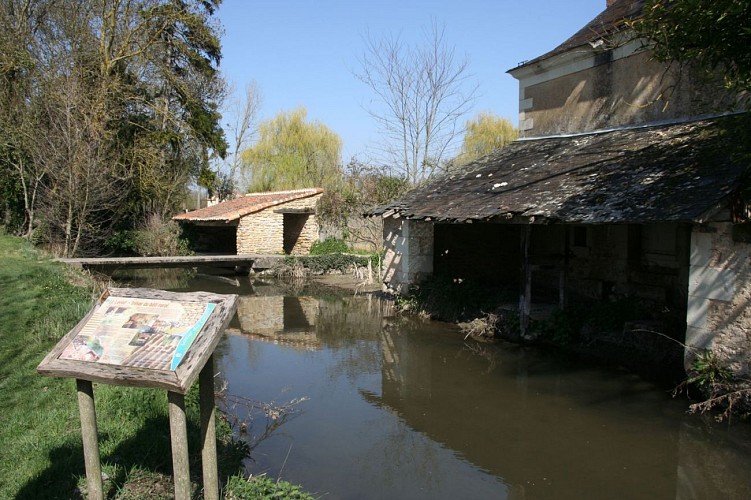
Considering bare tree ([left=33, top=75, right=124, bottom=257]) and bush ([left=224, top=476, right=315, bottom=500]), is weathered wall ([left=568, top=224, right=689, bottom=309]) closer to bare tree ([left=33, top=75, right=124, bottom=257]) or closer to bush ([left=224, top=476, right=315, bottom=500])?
bush ([left=224, top=476, right=315, bottom=500])

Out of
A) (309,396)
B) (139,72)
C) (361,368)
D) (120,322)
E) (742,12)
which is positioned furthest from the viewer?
(139,72)

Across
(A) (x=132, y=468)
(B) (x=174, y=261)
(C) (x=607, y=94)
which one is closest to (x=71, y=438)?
(A) (x=132, y=468)

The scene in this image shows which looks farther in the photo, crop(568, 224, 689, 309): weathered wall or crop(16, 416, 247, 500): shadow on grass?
crop(568, 224, 689, 309): weathered wall

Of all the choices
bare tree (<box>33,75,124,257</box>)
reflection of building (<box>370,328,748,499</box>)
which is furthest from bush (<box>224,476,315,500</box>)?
bare tree (<box>33,75,124,257</box>)

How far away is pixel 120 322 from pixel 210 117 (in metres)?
22.5

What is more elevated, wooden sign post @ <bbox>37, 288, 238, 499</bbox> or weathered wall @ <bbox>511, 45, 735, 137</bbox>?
weathered wall @ <bbox>511, 45, 735, 137</bbox>

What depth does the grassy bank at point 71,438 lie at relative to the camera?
3.78 meters

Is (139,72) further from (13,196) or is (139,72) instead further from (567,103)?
(567,103)

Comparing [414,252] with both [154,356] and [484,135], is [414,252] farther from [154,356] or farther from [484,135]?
[484,135]

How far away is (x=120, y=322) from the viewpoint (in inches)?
136

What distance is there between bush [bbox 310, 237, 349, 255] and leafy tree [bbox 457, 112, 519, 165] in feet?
37.1

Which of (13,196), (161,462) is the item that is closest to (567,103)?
(161,462)

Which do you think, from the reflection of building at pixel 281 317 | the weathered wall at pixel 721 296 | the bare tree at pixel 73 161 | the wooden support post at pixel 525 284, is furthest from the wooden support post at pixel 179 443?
the bare tree at pixel 73 161

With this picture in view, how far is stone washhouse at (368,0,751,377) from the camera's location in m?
6.40
